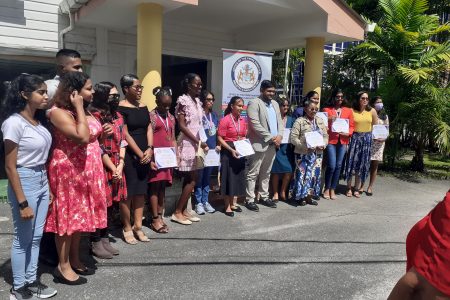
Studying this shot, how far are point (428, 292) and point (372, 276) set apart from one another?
207 centimetres

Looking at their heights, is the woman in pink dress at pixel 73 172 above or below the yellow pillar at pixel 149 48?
below

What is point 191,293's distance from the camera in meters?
3.23

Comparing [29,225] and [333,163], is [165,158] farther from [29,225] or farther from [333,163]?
[333,163]

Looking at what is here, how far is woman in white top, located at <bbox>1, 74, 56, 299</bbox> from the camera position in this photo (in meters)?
2.73

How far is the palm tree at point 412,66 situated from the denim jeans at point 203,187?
5463 mm

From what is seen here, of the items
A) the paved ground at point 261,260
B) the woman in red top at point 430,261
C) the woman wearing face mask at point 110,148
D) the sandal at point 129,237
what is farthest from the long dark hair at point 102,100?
the woman in red top at point 430,261

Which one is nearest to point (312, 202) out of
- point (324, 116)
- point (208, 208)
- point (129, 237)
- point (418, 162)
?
point (324, 116)

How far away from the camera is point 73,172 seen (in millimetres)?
3094

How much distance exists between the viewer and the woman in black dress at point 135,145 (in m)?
4.04

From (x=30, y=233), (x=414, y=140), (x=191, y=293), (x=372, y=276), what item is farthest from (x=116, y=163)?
(x=414, y=140)

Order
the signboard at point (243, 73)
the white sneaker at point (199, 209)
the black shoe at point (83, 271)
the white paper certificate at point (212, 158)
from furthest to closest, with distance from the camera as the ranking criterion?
1. the signboard at point (243, 73)
2. the white sneaker at point (199, 209)
3. the white paper certificate at point (212, 158)
4. the black shoe at point (83, 271)

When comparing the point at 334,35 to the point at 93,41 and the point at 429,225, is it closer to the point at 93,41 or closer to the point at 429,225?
the point at 93,41

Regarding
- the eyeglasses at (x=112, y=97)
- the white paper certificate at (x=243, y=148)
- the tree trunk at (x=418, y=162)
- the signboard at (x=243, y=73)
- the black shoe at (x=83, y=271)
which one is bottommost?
the black shoe at (x=83, y=271)

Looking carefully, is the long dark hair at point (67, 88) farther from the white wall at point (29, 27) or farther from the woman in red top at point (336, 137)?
the woman in red top at point (336, 137)
